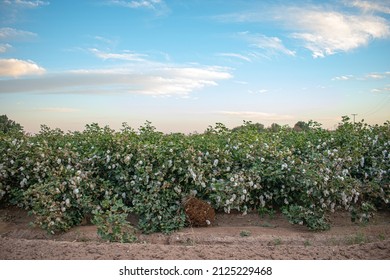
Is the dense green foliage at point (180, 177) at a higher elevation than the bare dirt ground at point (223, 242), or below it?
higher

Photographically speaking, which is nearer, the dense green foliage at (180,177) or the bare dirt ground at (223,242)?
the bare dirt ground at (223,242)

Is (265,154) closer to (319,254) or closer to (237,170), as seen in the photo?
(237,170)

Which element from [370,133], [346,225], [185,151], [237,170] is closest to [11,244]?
[185,151]

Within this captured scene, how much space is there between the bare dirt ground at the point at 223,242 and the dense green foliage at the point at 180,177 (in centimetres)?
17

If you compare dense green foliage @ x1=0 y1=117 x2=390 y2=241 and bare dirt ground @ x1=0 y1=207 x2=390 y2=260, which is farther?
dense green foliage @ x1=0 y1=117 x2=390 y2=241

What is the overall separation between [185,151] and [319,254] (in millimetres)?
2309

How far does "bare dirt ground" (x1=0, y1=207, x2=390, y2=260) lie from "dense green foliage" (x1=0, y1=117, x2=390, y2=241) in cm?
17

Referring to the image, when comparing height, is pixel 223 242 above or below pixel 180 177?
below

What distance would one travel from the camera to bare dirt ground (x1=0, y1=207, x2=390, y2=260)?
4227 mm

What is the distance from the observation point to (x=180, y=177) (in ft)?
19.2

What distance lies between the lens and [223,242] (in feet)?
17.5

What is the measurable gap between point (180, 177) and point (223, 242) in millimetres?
1036

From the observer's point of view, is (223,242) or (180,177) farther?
(180,177)

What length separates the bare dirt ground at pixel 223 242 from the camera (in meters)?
4.23
